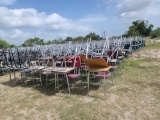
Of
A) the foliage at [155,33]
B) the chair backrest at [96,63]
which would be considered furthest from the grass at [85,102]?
the foliage at [155,33]

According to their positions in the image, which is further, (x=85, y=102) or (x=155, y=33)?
(x=155, y=33)

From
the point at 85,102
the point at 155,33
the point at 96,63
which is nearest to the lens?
the point at 85,102

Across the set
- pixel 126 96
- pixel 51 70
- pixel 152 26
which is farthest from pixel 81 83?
pixel 152 26

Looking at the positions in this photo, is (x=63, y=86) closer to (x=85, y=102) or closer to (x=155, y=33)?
(x=85, y=102)

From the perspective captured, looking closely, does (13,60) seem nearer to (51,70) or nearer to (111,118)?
(51,70)

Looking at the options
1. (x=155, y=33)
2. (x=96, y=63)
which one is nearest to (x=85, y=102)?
(x=96, y=63)

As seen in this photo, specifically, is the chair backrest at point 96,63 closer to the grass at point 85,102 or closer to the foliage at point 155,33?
the grass at point 85,102

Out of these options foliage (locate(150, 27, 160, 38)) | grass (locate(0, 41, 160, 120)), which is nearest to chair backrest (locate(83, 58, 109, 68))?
grass (locate(0, 41, 160, 120))

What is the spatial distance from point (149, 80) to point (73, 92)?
8.45 feet

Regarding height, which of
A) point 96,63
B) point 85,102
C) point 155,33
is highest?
point 155,33

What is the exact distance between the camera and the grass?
350cm

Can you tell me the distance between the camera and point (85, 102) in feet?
13.5

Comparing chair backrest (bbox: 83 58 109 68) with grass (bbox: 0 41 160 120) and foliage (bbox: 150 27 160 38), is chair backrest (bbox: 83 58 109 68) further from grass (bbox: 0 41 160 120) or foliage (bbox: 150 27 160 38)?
foliage (bbox: 150 27 160 38)

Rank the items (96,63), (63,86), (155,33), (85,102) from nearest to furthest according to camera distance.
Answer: (85,102) → (96,63) → (63,86) → (155,33)
